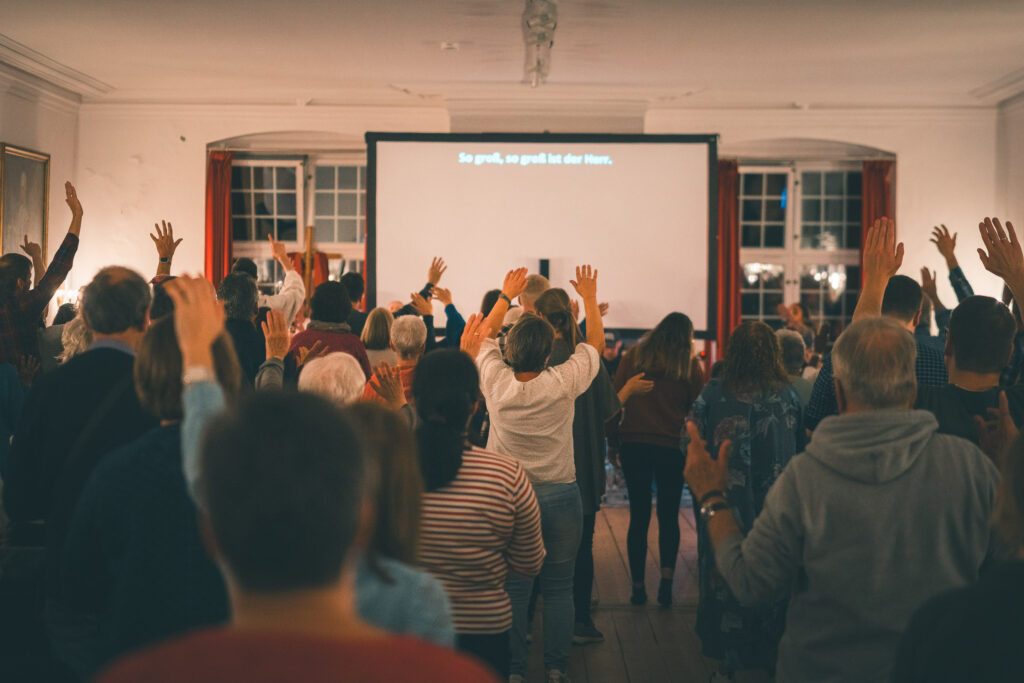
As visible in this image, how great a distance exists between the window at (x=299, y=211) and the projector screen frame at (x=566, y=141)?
2.48 metres

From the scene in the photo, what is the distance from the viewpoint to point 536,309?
416 cm

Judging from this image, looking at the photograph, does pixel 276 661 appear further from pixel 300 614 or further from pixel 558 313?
pixel 558 313

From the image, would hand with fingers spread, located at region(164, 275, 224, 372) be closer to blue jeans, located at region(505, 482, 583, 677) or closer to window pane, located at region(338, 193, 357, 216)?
blue jeans, located at region(505, 482, 583, 677)

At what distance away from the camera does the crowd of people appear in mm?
927

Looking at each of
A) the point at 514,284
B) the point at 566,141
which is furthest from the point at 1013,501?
the point at 566,141

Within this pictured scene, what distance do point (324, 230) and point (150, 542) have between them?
941 cm

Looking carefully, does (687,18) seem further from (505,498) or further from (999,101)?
(505,498)

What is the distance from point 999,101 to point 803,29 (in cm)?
353

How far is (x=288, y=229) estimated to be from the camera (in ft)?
35.6

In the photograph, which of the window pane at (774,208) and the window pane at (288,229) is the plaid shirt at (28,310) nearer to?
the window pane at (288,229)

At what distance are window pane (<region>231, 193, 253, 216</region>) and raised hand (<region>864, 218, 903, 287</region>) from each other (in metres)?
9.00

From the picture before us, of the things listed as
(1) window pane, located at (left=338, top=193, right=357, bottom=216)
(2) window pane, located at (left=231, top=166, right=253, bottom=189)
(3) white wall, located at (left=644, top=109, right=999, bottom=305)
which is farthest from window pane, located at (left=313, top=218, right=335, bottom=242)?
(3) white wall, located at (left=644, top=109, right=999, bottom=305)

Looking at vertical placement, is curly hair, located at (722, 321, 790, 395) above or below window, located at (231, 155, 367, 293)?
below

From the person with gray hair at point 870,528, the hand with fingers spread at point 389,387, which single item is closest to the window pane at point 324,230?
the hand with fingers spread at point 389,387
